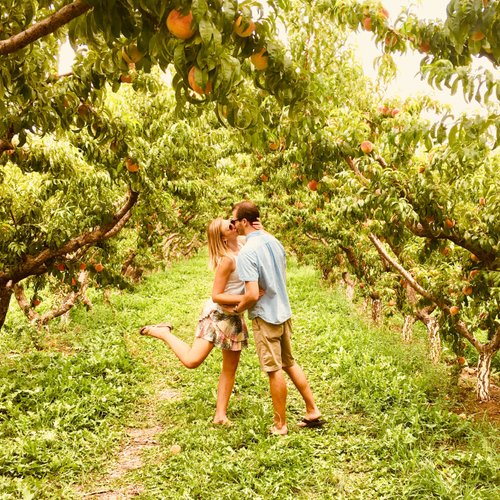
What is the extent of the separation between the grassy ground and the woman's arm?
1.12 metres

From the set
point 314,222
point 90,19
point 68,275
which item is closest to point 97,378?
point 68,275

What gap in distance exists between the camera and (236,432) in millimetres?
4402

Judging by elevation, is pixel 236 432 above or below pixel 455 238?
below

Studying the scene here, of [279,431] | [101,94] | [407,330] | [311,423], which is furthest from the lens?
[407,330]

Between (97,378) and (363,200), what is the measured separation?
12.2 ft

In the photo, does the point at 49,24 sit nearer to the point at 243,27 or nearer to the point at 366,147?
the point at 243,27

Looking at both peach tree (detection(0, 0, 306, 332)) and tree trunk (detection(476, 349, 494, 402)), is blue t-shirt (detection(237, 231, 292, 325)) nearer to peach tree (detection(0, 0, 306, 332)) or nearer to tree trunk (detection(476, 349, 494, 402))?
peach tree (detection(0, 0, 306, 332))

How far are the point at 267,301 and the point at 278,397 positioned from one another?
0.81m

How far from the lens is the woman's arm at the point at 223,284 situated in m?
4.41

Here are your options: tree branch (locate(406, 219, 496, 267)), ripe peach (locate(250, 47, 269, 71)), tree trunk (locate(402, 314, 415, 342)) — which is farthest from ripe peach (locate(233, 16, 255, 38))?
tree trunk (locate(402, 314, 415, 342))

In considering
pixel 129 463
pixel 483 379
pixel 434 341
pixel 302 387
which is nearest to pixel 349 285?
pixel 434 341

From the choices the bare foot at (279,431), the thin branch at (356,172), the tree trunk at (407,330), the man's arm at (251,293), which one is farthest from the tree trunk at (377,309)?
the man's arm at (251,293)

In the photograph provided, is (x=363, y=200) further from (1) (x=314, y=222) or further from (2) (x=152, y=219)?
(2) (x=152, y=219)

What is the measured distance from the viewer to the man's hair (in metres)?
4.41
